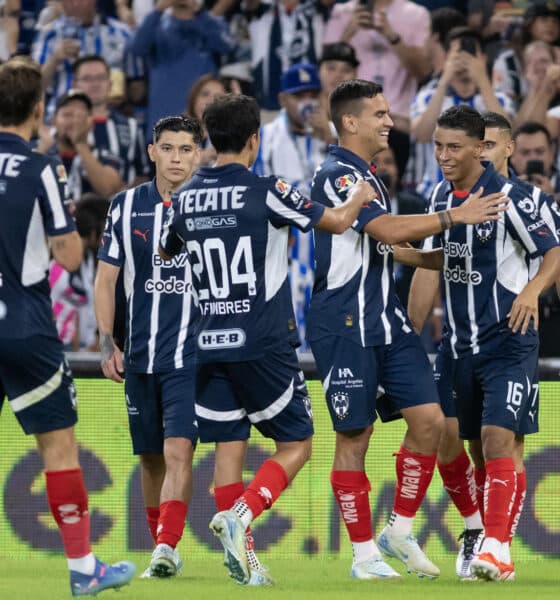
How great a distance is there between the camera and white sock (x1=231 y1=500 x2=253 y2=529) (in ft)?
22.0

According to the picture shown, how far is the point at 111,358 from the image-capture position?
7.54m

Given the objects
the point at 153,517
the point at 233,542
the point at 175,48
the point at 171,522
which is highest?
the point at 175,48

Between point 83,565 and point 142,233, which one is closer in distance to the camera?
point 83,565

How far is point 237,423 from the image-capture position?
7160 mm

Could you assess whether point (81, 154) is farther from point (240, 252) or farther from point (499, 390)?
point (499, 390)

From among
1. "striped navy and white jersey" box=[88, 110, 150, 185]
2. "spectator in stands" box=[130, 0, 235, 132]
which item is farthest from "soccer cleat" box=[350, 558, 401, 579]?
"spectator in stands" box=[130, 0, 235, 132]

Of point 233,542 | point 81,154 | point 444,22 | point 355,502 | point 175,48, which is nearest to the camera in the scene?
point 233,542

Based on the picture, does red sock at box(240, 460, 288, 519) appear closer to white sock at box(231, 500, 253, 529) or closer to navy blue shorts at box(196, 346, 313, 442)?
white sock at box(231, 500, 253, 529)

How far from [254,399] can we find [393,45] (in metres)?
6.34

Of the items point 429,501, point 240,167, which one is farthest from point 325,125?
point 240,167

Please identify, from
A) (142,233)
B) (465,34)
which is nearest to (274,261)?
(142,233)

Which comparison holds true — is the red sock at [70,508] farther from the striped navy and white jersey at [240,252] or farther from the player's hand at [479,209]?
the player's hand at [479,209]

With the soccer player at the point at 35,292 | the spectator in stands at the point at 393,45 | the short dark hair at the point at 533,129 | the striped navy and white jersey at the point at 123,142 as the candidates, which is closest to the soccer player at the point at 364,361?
the soccer player at the point at 35,292

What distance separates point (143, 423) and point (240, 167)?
156cm
